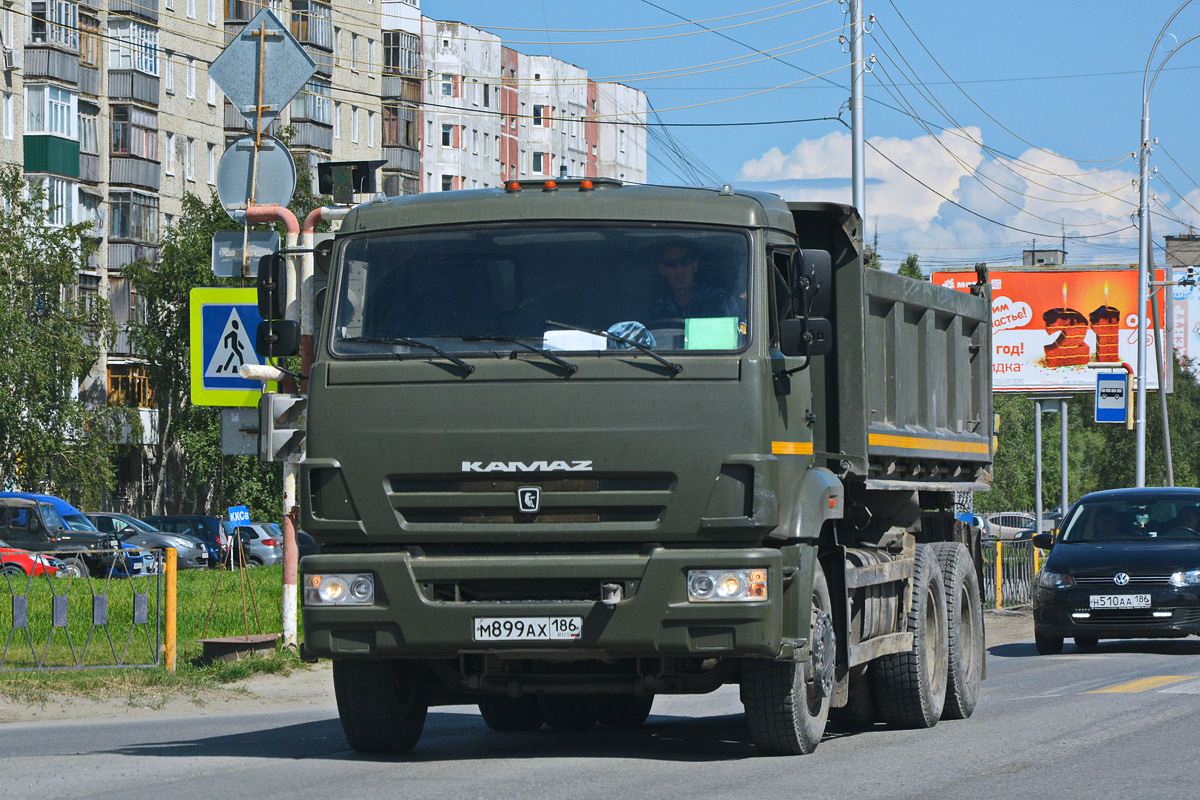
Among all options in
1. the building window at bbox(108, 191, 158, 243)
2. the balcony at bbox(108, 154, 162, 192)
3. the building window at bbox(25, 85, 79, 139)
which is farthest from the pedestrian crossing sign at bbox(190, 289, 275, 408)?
the building window at bbox(108, 191, 158, 243)

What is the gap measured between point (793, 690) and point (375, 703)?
6.98ft

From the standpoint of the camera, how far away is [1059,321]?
52750 millimetres

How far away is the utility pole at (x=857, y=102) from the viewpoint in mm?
28250

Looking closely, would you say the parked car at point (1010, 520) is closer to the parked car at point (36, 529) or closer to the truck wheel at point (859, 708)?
the parked car at point (36, 529)

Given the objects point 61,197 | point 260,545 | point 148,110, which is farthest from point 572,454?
point 148,110

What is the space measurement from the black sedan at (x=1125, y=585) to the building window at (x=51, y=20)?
1910 inches

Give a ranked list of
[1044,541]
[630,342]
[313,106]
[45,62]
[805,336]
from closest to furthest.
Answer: [630,342]
[805,336]
[1044,541]
[45,62]
[313,106]

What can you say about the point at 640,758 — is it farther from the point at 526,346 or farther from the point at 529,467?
the point at 526,346

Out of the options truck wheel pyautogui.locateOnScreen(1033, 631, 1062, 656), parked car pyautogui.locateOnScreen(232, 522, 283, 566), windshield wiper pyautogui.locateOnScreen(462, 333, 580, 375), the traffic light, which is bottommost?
parked car pyautogui.locateOnScreen(232, 522, 283, 566)

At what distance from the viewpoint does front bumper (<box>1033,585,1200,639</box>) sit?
19125mm

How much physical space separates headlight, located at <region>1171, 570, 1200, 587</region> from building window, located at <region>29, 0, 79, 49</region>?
49.5 metres

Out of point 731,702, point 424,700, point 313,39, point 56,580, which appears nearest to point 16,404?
point 313,39

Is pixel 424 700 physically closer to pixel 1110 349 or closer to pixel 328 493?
pixel 328 493

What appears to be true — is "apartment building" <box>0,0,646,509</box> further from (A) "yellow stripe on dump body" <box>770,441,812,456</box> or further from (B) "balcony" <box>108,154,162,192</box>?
(A) "yellow stripe on dump body" <box>770,441,812,456</box>
